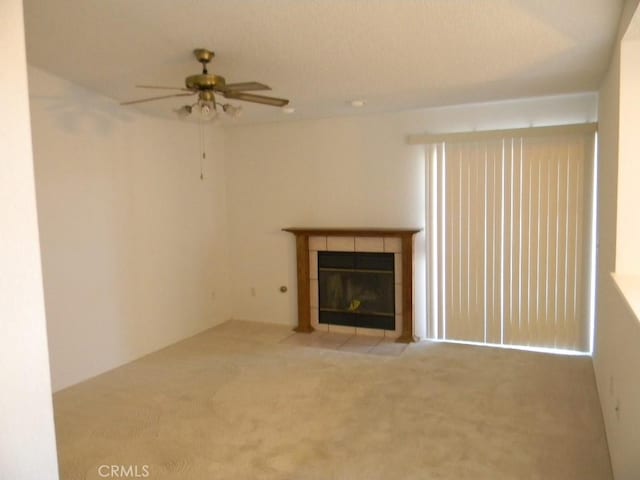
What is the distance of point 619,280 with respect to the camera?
2508 mm

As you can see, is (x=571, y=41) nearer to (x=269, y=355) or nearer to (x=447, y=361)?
(x=447, y=361)

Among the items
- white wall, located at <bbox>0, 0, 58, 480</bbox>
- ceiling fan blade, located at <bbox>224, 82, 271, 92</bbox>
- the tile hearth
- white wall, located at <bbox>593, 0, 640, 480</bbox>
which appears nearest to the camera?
white wall, located at <bbox>0, 0, 58, 480</bbox>

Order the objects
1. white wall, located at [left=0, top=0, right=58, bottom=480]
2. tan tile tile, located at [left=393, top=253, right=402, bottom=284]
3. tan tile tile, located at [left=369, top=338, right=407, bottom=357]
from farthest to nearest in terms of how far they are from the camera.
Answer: tan tile tile, located at [left=393, top=253, right=402, bottom=284], tan tile tile, located at [left=369, top=338, right=407, bottom=357], white wall, located at [left=0, top=0, right=58, bottom=480]

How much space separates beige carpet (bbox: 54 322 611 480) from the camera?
253cm

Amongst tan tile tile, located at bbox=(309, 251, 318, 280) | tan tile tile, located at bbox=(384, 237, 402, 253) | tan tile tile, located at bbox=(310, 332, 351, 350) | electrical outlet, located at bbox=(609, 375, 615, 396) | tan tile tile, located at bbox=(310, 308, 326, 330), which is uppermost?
tan tile tile, located at bbox=(384, 237, 402, 253)

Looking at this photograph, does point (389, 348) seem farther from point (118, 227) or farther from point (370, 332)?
point (118, 227)

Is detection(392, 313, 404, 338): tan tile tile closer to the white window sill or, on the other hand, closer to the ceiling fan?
the white window sill

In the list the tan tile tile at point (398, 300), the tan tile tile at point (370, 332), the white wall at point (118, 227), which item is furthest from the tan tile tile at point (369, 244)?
the white wall at point (118, 227)

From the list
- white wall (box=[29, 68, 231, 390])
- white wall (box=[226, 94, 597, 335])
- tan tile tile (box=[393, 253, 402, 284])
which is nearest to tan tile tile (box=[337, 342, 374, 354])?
white wall (box=[226, 94, 597, 335])

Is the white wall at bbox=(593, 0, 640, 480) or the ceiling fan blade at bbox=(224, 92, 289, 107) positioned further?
the ceiling fan blade at bbox=(224, 92, 289, 107)

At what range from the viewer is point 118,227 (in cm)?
426

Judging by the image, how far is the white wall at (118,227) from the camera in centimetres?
368

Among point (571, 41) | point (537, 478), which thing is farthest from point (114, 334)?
point (571, 41)
